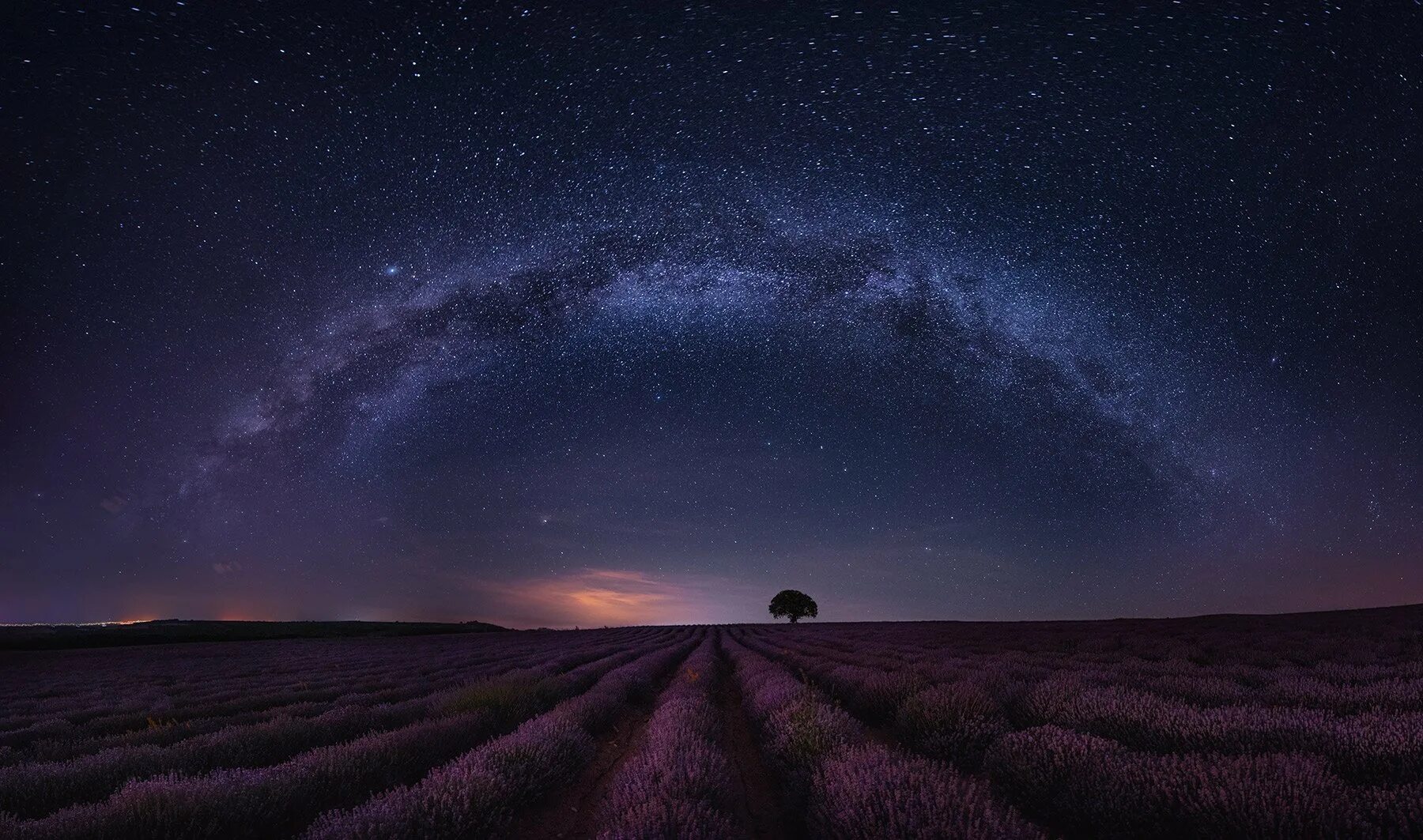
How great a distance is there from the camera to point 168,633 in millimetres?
49625

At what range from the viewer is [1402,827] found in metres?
2.33

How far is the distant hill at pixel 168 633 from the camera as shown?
40.9 m

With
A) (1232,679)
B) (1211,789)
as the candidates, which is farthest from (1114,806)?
(1232,679)

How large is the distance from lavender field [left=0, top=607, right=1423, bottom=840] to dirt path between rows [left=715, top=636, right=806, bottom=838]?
0.10 ft

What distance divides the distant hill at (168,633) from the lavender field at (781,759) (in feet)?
150

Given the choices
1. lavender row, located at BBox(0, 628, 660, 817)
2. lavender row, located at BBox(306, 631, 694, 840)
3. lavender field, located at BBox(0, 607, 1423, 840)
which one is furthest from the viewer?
lavender row, located at BBox(0, 628, 660, 817)

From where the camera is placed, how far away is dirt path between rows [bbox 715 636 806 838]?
416 cm

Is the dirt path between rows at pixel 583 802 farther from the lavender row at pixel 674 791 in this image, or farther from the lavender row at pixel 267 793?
the lavender row at pixel 267 793

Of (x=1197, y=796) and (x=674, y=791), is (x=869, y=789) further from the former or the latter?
(x=1197, y=796)

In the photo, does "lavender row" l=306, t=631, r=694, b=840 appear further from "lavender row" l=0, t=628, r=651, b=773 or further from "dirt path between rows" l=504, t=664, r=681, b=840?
"lavender row" l=0, t=628, r=651, b=773

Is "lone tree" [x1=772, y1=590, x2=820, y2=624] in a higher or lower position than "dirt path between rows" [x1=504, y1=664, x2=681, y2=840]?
lower

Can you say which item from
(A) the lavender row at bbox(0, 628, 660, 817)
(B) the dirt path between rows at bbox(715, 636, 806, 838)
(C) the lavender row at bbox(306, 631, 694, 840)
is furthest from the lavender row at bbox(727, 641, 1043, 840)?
(A) the lavender row at bbox(0, 628, 660, 817)

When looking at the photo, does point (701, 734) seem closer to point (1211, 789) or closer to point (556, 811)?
point (556, 811)

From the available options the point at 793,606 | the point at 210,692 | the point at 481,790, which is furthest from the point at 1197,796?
the point at 793,606
